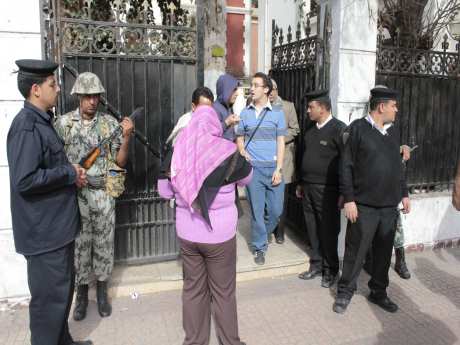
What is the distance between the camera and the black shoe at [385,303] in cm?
391

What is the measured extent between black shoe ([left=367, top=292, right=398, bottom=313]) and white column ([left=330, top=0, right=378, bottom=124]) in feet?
6.14

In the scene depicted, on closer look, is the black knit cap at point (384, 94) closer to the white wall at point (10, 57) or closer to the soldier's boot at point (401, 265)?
the soldier's boot at point (401, 265)

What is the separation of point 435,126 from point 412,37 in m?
1.27

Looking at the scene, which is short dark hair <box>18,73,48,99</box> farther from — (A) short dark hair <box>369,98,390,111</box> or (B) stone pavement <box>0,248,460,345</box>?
(A) short dark hair <box>369,98,390,111</box>

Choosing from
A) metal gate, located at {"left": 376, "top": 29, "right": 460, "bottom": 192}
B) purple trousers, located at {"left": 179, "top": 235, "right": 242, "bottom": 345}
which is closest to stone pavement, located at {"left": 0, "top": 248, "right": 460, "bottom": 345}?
purple trousers, located at {"left": 179, "top": 235, "right": 242, "bottom": 345}

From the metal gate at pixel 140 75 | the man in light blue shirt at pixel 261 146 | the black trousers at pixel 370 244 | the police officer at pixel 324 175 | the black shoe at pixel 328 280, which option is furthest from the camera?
the man in light blue shirt at pixel 261 146

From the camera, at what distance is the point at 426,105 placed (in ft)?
17.8

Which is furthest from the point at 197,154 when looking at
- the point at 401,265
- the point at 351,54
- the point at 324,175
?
the point at 401,265

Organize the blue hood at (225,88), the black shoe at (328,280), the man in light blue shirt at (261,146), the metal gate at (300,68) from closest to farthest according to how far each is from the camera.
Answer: the blue hood at (225,88)
the black shoe at (328,280)
the man in light blue shirt at (261,146)
the metal gate at (300,68)

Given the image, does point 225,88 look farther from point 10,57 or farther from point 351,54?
point 10,57

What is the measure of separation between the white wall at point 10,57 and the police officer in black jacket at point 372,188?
9.25 feet

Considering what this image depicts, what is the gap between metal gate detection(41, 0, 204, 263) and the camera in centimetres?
405

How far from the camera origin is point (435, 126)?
552 centimetres

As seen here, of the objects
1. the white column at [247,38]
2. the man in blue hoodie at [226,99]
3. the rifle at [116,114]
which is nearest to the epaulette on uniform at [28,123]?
the rifle at [116,114]
